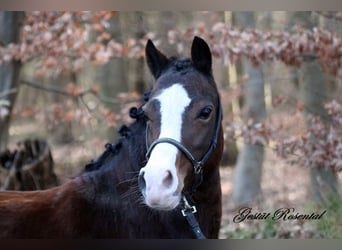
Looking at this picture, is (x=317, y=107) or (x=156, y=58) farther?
(x=317, y=107)

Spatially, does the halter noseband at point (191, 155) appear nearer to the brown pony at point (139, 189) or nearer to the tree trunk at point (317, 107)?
the brown pony at point (139, 189)

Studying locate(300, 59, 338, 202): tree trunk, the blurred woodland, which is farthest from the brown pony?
locate(300, 59, 338, 202): tree trunk

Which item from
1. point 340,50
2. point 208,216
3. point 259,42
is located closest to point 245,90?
point 259,42

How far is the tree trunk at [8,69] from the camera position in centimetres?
346

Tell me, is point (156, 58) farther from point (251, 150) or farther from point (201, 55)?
point (251, 150)

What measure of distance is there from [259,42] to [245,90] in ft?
1.52

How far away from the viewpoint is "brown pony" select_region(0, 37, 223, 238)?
2.14m

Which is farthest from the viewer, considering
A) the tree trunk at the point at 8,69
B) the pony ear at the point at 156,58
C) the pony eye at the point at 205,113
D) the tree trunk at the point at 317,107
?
the tree trunk at the point at 8,69

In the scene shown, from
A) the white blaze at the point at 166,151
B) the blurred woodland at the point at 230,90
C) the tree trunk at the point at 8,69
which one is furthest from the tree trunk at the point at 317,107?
the tree trunk at the point at 8,69

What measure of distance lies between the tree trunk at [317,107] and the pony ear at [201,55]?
1172 millimetres

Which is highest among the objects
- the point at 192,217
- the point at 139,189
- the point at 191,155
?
the point at 191,155

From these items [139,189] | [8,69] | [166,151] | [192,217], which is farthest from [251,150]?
[8,69]

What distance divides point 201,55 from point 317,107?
139 cm

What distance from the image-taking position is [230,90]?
364 centimetres
